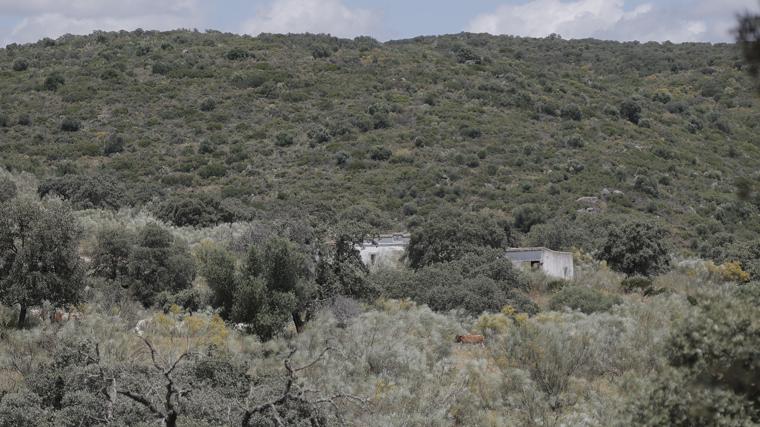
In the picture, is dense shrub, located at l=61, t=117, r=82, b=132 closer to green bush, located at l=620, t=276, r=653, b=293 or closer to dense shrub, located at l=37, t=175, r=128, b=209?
dense shrub, located at l=37, t=175, r=128, b=209

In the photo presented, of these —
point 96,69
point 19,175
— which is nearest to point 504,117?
point 96,69

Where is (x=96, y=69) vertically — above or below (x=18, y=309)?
above

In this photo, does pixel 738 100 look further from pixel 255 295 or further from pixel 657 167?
pixel 255 295

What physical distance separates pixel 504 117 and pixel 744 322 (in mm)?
49126

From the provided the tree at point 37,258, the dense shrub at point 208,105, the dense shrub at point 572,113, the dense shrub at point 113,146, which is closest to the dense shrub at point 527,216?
the dense shrub at point 572,113

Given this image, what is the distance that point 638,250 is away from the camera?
30297 millimetres

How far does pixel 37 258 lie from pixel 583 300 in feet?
42.0

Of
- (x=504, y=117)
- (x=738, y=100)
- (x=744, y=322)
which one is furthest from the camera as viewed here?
(x=738, y=100)

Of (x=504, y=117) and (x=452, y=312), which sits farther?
(x=504, y=117)

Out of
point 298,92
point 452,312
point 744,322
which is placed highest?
point 298,92

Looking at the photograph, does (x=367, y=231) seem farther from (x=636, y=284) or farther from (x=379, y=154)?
(x=379, y=154)

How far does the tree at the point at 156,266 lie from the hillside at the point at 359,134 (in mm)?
10633

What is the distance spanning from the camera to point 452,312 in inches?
902

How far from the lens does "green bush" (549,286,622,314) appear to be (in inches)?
913
